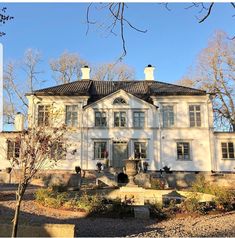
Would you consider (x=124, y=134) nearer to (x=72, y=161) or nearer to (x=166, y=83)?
(x=72, y=161)

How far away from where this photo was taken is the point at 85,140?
93.0 ft

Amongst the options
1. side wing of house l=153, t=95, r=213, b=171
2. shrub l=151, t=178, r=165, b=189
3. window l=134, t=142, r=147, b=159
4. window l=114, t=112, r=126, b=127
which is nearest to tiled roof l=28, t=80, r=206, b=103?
side wing of house l=153, t=95, r=213, b=171

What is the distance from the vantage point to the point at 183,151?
93.2 ft

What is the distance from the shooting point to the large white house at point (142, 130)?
28047mm

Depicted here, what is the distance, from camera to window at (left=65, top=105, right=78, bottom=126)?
95.1 ft

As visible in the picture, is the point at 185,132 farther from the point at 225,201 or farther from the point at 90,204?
the point at 90,204

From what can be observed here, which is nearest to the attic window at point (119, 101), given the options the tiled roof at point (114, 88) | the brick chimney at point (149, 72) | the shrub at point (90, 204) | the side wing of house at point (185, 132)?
the tiled roof at point (114, 88)

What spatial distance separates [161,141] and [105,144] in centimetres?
519

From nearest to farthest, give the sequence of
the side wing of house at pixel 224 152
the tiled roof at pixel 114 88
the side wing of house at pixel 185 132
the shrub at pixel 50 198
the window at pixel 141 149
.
Result: the shrub at pixel 50 198 → the side wing of house at pixel 224 152 → the side wing of house at pixel 185 132 → the window at pixel 141 149 → the tiled roof at pixel 114 88

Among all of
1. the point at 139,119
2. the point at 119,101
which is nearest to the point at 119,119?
the point at 119,101

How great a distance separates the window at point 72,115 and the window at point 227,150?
13.9 metres

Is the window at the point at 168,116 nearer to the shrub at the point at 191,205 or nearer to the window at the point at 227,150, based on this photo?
the window at the point at 227,150

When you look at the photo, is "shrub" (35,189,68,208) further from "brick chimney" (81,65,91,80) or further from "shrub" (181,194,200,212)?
"brick chimney" (81,65,91,80)

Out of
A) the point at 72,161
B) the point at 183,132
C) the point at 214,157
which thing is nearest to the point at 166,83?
the point at 183,132
